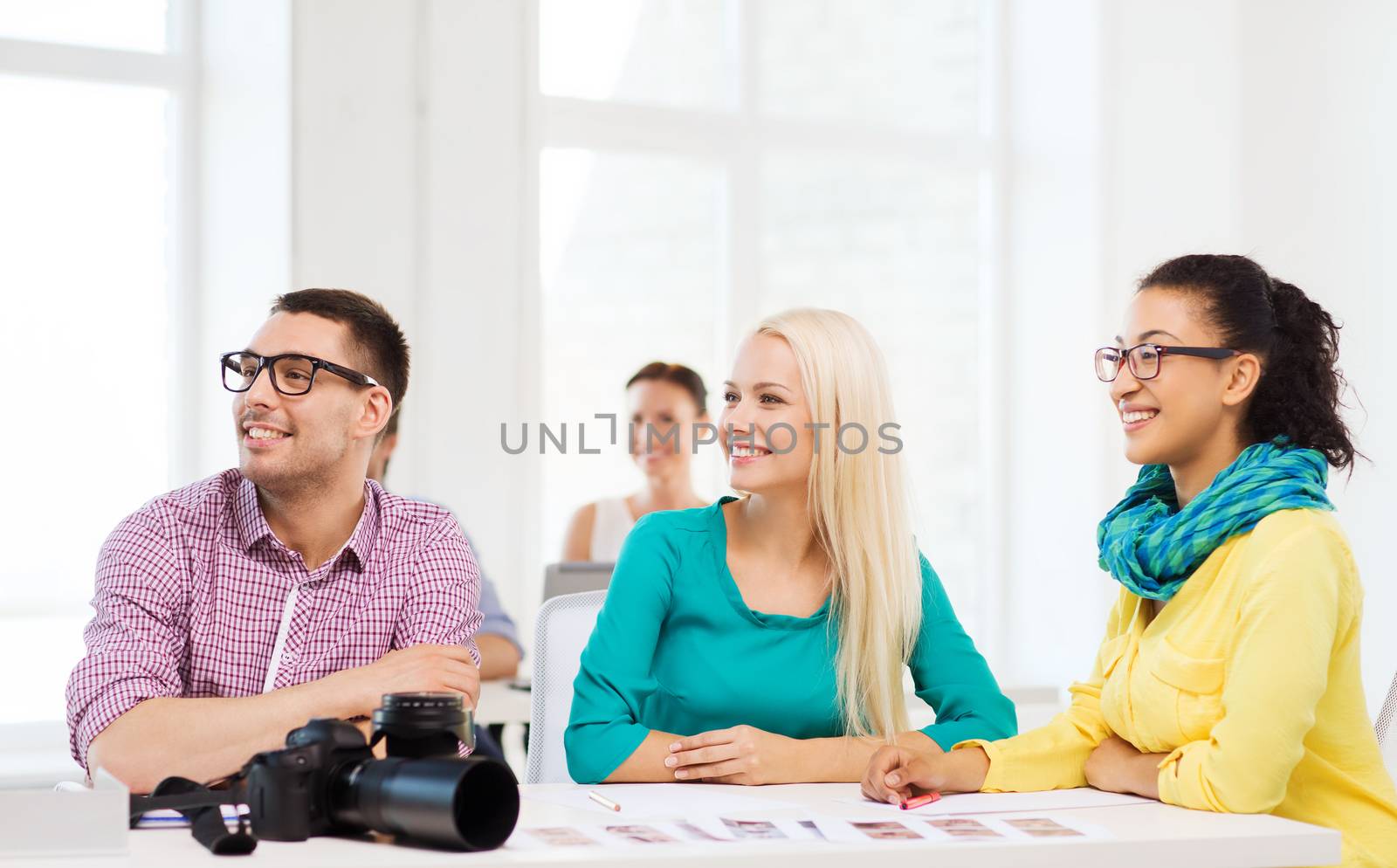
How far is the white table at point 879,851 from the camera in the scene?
1422mm

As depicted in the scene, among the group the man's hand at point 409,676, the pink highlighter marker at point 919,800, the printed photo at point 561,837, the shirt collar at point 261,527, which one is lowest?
the pink highlighter marker at point 919,800

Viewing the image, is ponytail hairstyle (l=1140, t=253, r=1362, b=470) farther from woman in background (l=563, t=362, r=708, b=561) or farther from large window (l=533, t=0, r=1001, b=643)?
large window (l=533, t=0, r=1001, b=643)

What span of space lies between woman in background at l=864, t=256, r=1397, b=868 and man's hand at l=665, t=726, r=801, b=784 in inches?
8.2

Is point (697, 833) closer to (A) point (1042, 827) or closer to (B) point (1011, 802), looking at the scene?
(A) point (1042, 827)

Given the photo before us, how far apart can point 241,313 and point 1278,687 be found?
12.0 ft

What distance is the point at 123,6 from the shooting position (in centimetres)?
464

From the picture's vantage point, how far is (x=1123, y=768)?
198 centimetres

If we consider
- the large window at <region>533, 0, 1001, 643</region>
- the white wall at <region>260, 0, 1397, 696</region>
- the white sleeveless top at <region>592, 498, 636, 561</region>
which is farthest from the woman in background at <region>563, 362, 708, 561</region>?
the large window at <region>533, 0, 1001, 643</region>

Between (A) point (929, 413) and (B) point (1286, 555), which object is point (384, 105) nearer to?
(A) point (929, 413)

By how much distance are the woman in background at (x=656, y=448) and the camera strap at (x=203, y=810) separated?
295cm

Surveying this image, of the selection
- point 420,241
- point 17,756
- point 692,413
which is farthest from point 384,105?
point 17,756

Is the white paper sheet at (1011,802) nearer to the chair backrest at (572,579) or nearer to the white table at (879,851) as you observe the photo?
the white table at (879,851)

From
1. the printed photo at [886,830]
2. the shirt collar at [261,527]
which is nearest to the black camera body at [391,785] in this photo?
the printed photo at [886,830]

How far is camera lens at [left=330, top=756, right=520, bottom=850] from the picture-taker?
143cm
